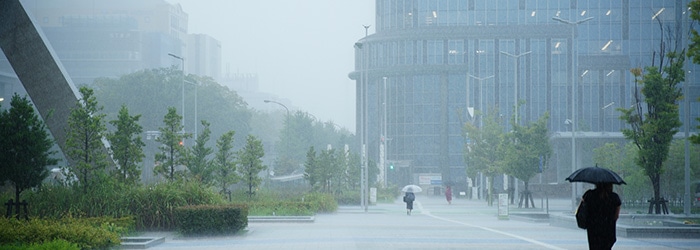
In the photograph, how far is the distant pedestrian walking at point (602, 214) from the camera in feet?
42.5

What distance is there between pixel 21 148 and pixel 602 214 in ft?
52.9

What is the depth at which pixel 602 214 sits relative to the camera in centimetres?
1296

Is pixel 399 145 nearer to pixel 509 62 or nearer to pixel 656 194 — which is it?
pixel 509 62

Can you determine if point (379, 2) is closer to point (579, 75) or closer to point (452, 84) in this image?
point (452, 84)

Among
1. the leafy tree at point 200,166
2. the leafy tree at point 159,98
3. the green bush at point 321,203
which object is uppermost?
the leafy tree at point 159,98

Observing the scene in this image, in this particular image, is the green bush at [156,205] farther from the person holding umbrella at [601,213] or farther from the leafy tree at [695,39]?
the person holding umbrella at [601,213]

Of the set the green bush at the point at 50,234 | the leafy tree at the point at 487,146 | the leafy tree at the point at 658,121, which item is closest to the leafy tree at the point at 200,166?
the leafy tree at the point at 658,121

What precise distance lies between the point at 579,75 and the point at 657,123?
7758 cm

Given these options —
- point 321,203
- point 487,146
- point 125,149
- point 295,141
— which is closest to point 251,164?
point 321,203

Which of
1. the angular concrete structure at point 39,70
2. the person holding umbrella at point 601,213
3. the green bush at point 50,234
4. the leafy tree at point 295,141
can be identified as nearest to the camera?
the person holding umbrella at point 601,213

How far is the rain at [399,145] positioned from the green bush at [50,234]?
0.18ft

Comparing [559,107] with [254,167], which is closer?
[254,167]

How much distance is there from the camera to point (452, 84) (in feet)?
361

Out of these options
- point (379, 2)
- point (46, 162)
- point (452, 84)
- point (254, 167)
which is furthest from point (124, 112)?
point (379, 2)
